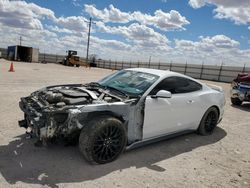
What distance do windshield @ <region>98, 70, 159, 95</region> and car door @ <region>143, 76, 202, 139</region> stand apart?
19 cm

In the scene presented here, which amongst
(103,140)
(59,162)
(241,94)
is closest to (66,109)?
(103,140)

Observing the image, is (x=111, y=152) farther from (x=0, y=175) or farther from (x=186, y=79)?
(x=186, y=79)

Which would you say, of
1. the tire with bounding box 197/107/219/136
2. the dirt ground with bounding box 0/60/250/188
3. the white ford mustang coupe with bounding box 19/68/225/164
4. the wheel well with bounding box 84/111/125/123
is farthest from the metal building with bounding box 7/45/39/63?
the wheel well with bounding box 84/111/125/123

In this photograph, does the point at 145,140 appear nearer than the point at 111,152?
No

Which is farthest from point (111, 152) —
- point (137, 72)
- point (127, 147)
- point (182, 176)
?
point (137, 72)

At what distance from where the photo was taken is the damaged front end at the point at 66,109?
3678mm

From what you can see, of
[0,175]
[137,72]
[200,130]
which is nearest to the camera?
[0,175]

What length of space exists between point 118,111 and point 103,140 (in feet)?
1.69

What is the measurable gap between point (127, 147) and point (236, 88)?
7.71 metres

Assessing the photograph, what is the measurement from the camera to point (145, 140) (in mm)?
4547

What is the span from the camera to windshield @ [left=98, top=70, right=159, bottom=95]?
4645 mm

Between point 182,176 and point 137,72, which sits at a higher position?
point 137,72

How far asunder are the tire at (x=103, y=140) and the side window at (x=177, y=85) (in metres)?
1.00

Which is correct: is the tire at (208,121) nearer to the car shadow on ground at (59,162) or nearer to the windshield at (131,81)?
the car shadow on ground at (59,162)
